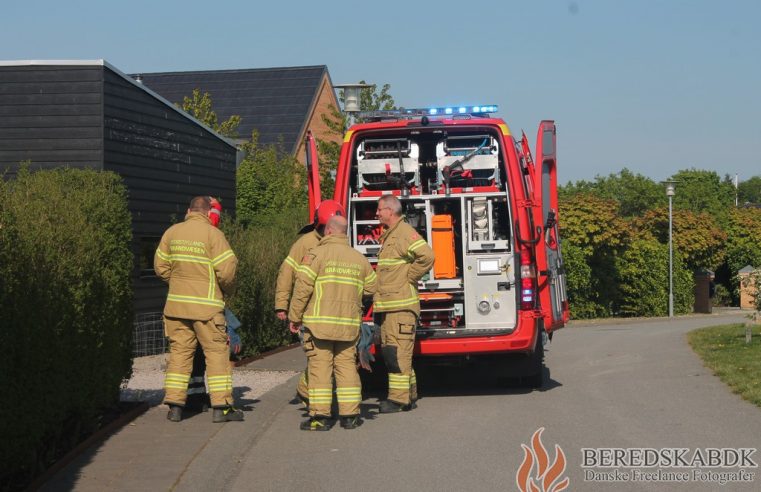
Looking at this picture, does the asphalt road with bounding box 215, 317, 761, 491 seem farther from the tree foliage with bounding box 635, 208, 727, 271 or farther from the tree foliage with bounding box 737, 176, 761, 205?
the tree foliage with bounding box 737, 176, 761, 205

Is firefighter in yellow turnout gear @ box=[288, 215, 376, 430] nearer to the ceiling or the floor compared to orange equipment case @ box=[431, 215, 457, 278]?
nearer to the floor

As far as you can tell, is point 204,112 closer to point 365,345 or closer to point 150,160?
point 150,160

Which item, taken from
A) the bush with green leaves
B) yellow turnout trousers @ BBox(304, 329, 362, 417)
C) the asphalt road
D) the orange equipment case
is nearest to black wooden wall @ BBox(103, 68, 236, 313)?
the orange equipment case

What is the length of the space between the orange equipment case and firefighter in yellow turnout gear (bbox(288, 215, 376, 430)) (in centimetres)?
233

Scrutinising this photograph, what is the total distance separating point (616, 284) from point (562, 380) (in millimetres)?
31969

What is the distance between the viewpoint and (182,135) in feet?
70.9

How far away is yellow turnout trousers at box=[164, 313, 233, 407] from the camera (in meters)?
9.26


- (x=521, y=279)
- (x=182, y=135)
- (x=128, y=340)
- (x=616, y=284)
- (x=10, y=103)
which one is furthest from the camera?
(x=616, y=284)

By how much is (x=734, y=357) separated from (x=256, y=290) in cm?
688

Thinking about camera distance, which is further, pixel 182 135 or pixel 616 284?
pixel 616 284

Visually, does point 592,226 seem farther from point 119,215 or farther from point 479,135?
point 119,215

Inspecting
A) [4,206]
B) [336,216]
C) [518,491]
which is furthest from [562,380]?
[4,206]

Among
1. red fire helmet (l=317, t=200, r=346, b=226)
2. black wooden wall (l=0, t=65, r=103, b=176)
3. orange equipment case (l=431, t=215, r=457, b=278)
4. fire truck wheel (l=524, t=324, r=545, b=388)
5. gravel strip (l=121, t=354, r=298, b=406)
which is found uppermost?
black wooden wall (l=0, t=65, r=103, b=176)

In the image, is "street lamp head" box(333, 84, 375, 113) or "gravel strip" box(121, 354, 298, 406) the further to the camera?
"street lamp head" box(333, 84, 375, 113)
